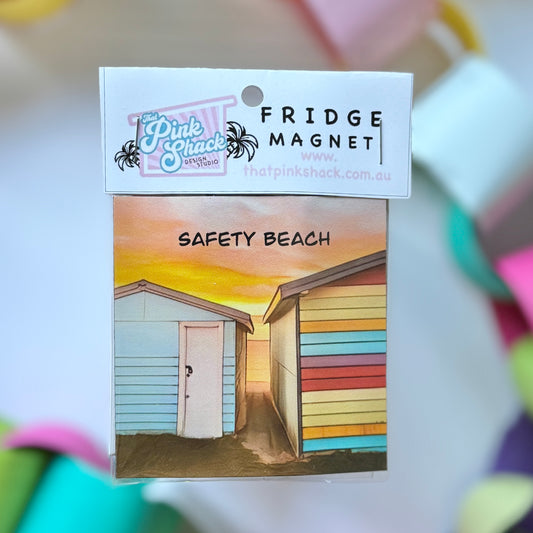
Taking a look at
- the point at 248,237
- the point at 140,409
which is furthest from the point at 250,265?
the point at 140,409

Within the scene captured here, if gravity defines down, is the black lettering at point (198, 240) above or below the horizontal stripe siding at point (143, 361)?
above

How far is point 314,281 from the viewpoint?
→ 15.6 inches

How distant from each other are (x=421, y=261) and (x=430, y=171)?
0.31 ft

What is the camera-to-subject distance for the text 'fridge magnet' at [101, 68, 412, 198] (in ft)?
1.25

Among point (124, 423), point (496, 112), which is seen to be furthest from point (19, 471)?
point (496, 112)

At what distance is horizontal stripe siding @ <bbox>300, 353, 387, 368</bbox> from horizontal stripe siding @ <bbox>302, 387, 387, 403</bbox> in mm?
18

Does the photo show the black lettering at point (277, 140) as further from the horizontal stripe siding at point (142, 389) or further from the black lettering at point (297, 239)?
the horizontal stripe siding at point (142, 389)

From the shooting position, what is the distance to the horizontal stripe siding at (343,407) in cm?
40

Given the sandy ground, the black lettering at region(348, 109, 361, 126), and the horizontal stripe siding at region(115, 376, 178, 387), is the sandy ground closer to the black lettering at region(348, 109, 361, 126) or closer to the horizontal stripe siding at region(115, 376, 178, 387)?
the horizontal stripe siding at region(115, 376, 178, 387)

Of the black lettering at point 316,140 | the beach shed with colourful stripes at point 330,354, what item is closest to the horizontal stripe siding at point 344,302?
the beach shed with colourful stripes at point 330,354

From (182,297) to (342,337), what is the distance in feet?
0.36

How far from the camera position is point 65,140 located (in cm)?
60

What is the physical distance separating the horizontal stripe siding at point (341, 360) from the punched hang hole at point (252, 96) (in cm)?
17

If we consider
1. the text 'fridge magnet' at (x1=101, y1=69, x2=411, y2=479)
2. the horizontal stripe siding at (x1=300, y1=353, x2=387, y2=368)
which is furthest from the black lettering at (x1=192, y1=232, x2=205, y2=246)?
the horizontal stripe siding at (x1=300, y1=353, x2=387, y2=368)
